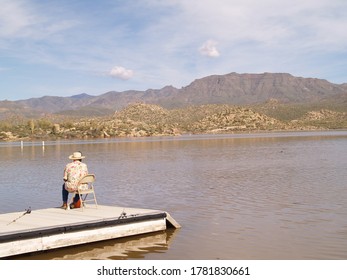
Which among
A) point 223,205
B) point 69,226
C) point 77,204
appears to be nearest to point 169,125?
point 223,205

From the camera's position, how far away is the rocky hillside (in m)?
128

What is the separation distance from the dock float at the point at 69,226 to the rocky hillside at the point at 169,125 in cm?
11252

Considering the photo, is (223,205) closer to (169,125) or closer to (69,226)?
(69,226)

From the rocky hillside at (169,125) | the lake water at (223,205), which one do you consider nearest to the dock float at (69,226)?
the lake water at (223,205)

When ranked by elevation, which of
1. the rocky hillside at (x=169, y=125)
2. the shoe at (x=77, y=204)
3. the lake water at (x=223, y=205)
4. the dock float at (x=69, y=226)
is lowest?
the lake water at (x=223, y=205)

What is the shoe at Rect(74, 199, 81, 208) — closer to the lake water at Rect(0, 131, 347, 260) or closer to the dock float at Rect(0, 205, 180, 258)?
the dock float at Rect(0, 205, 180, 258)

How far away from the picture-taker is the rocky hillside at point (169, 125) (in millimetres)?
128250

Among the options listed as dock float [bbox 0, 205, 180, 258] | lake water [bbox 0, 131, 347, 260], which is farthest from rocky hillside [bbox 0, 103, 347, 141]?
dock float [bbox 0, 205, 180, 258]

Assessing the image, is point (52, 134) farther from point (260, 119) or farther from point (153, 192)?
point (153, 192)

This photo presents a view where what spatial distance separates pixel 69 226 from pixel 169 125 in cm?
15132

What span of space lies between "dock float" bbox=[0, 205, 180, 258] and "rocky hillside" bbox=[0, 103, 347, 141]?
112522mm

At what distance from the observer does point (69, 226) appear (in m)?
11.2

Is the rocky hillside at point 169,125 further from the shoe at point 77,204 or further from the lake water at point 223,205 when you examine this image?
the shoe at point 77,204
